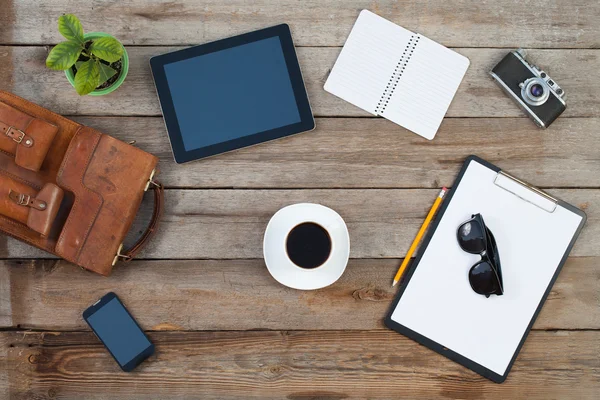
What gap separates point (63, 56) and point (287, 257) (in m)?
0.55

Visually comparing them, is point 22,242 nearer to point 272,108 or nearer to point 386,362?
point 272,108

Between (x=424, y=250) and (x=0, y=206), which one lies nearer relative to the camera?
(x=0, y=206)

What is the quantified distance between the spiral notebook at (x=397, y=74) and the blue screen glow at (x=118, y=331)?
0.65 metres

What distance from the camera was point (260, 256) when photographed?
1.05 meters

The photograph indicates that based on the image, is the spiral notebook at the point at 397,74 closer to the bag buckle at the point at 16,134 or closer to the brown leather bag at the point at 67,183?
the brown leather bag at the point at 67,183

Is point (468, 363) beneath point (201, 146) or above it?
beneath

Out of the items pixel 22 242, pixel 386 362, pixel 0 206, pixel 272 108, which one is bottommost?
pixel 386 362

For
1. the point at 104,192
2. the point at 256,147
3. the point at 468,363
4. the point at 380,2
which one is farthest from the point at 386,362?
the point at 380,2

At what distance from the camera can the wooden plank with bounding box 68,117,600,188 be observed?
41.3 inches

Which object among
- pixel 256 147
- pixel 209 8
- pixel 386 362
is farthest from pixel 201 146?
pixel 386 362

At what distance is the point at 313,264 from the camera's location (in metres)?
0.97

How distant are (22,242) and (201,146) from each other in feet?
1.43

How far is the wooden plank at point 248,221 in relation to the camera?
1.05 meters

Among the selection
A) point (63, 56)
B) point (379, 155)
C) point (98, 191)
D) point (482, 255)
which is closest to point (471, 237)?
point (482, 255)
